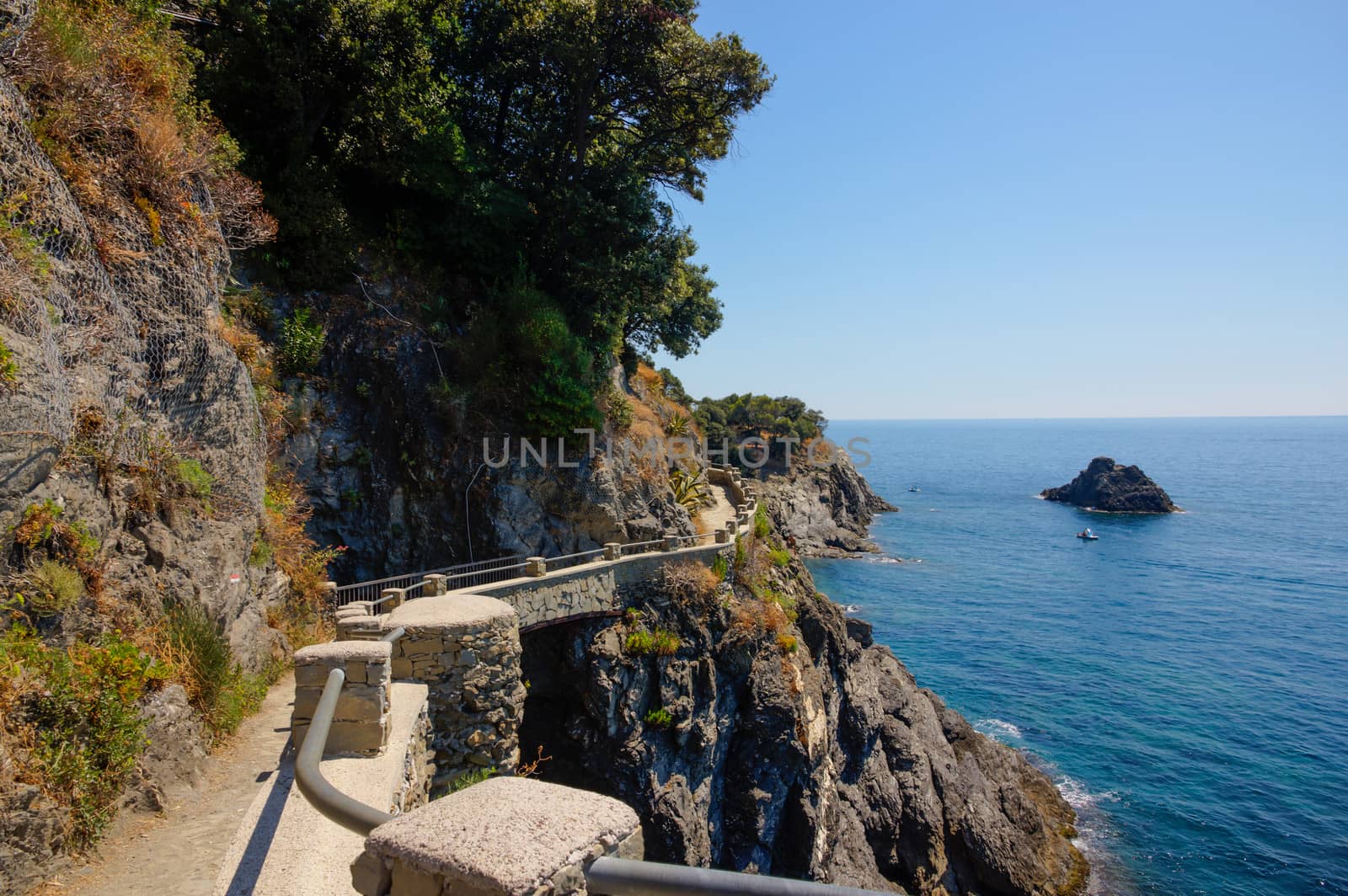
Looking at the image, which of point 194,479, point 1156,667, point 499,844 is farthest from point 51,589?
point 1156,667

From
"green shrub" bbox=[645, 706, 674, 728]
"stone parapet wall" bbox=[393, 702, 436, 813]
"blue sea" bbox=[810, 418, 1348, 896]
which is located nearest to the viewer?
"stone parapet wall" bbox=[393, 702, 436, 813]

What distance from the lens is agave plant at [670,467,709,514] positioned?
78.8 feet

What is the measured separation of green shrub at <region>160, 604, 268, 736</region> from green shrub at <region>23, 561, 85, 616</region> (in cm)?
137

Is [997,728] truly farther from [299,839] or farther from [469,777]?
[299,839]

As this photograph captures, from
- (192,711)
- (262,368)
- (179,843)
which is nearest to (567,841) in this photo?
(179,843)

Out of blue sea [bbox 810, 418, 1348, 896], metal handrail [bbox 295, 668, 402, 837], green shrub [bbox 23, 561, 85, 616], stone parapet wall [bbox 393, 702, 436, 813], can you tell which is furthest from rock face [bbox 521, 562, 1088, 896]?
metal handrail [bbox 295, 668, 402, 837]

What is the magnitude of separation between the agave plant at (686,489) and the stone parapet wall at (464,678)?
12.1 meters

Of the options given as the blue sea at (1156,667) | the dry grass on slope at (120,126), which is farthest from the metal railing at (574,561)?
the blue sea at (1156,667)

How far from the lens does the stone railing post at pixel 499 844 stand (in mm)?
2844

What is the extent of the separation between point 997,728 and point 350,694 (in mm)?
30407

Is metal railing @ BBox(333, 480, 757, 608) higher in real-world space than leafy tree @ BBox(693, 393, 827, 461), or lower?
lower

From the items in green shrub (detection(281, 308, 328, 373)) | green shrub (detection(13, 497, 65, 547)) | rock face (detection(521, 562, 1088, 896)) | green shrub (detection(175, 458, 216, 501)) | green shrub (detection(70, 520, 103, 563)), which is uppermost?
green shrub (detection(281, 308, 328, 373))

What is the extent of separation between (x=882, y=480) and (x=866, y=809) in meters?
109

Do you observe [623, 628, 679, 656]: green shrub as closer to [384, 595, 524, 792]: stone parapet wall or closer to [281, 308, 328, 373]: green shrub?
[384, 595, 524, 792]: stone parapet wall
